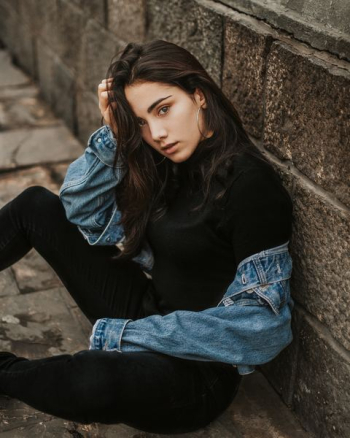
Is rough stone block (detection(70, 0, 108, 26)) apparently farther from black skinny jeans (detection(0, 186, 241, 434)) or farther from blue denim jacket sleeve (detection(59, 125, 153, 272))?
black skinny jeans (detection(0, 186, 241, 434))

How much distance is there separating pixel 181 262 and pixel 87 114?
2527 mm

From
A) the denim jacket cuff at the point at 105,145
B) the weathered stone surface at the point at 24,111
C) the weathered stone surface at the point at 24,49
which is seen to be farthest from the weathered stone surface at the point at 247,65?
the weathered stone surface at the point at 24,49

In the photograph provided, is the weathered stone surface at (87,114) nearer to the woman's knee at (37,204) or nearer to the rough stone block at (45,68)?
the rough stone block at (45,68)

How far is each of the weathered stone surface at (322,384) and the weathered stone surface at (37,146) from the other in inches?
→ 105

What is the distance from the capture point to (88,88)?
4750 mm

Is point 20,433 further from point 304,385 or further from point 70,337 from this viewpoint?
point 304,385

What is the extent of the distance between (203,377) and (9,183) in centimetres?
246

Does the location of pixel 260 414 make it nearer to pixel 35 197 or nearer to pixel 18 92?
pixel 35 197

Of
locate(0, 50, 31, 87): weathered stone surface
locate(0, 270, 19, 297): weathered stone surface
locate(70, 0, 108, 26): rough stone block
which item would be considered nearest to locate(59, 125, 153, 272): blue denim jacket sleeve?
locate(0, 270, 19, 297): weathered stone surface

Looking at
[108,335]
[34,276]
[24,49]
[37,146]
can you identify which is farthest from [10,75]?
[108,335]

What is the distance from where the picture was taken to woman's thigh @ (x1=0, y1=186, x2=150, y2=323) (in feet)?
9.06

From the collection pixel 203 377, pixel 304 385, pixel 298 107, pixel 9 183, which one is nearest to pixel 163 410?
pixel 203 377

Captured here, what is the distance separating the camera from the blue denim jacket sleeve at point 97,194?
2.70 metres

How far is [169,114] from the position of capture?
2357 mm
